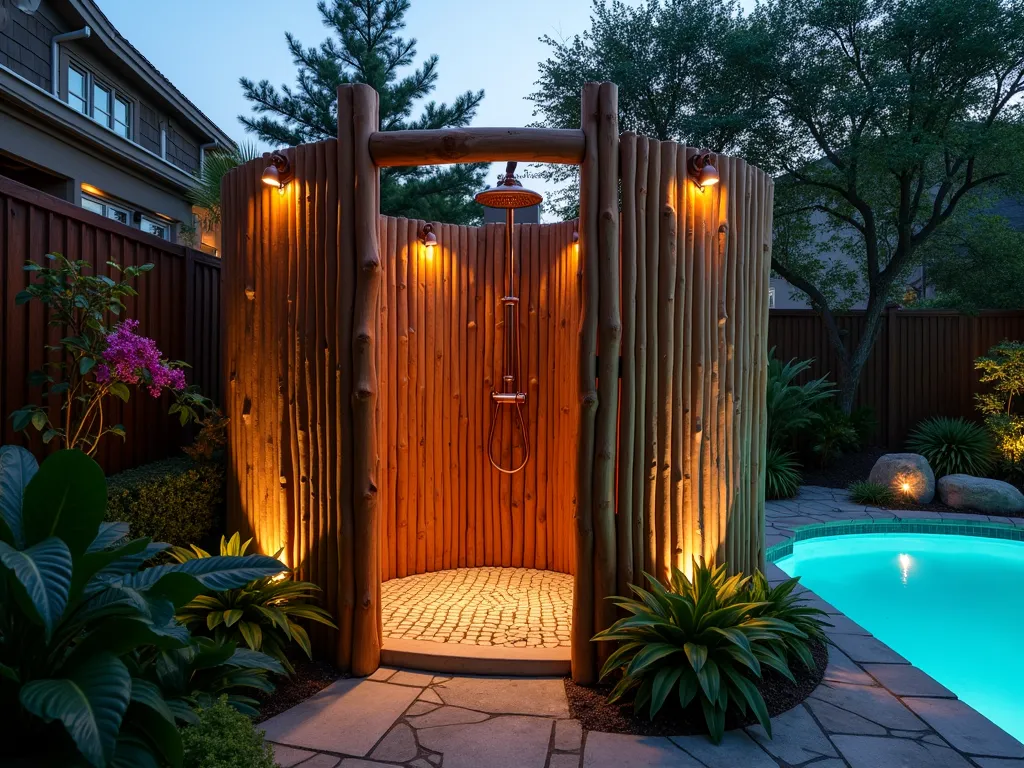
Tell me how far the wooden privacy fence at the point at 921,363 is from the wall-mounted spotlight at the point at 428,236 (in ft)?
19.3

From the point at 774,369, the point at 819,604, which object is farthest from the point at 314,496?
the point at 774,369

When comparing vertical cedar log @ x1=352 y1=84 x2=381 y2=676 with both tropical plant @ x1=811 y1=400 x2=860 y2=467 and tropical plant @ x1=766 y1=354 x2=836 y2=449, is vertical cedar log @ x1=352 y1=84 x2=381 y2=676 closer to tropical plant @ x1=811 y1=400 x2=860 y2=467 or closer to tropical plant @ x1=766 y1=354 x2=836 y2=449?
tropical plant @ x1=766 y1=354 x2=836 y2=449

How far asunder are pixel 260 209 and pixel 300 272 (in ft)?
1.38

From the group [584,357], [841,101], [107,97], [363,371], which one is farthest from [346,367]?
[107,97]

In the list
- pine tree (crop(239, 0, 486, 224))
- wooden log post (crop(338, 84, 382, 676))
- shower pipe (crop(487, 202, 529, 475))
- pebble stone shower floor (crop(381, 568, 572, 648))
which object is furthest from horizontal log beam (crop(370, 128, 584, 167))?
pine tree (crop(239, 0, 486, 224))

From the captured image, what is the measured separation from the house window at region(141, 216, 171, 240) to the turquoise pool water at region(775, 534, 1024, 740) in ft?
29.0

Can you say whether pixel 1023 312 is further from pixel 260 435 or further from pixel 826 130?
pixel 260 435

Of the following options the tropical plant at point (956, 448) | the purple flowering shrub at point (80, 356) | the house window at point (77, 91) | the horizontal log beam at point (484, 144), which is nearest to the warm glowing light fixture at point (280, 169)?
the horizontal log beam at point (484, 144)

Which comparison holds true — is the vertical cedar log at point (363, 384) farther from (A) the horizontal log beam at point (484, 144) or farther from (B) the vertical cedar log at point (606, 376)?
(B) the vertical cedar log at point (606, 376)

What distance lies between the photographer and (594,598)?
2756 millimetres

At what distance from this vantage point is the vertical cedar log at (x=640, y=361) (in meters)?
2.80

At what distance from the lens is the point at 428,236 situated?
3.97 m

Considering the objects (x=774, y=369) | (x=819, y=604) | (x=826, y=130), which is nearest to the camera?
(x=819, y=604)

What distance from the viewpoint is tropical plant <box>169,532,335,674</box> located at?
104 inches
